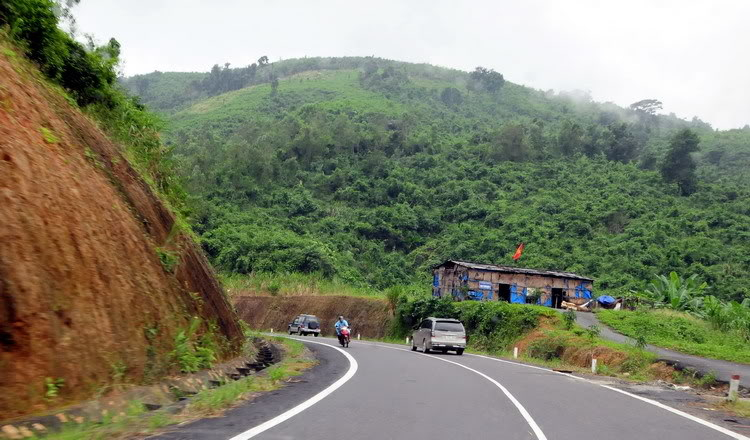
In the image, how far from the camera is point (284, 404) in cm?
1048

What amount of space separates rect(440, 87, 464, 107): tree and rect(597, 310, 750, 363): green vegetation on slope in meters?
105

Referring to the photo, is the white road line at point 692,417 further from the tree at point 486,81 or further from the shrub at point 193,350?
the tree at point 486,81

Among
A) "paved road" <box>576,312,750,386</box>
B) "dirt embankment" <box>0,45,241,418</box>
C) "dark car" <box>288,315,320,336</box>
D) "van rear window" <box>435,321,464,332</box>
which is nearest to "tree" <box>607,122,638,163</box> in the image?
"dark car" <box>288,315,320,336</box>

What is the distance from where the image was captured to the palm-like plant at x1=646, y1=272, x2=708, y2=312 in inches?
1762

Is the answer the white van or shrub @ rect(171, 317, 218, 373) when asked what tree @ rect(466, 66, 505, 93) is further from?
shrub @ rect(171, 317, 218, 373)

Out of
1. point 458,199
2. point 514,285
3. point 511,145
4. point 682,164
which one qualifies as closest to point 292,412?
point 514,285

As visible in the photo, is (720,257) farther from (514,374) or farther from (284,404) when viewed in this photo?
(284,404)

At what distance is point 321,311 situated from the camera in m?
55.2

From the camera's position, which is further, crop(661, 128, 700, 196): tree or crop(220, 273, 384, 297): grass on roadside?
crop(661, 128, 700, 196): tree

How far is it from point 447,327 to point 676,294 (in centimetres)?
2385

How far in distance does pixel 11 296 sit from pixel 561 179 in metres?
77.6

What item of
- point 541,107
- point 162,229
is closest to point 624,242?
point 162,229

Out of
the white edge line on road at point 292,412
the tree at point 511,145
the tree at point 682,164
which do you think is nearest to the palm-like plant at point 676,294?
the tree at point 682,164

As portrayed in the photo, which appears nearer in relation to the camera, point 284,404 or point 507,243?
point 284,404
